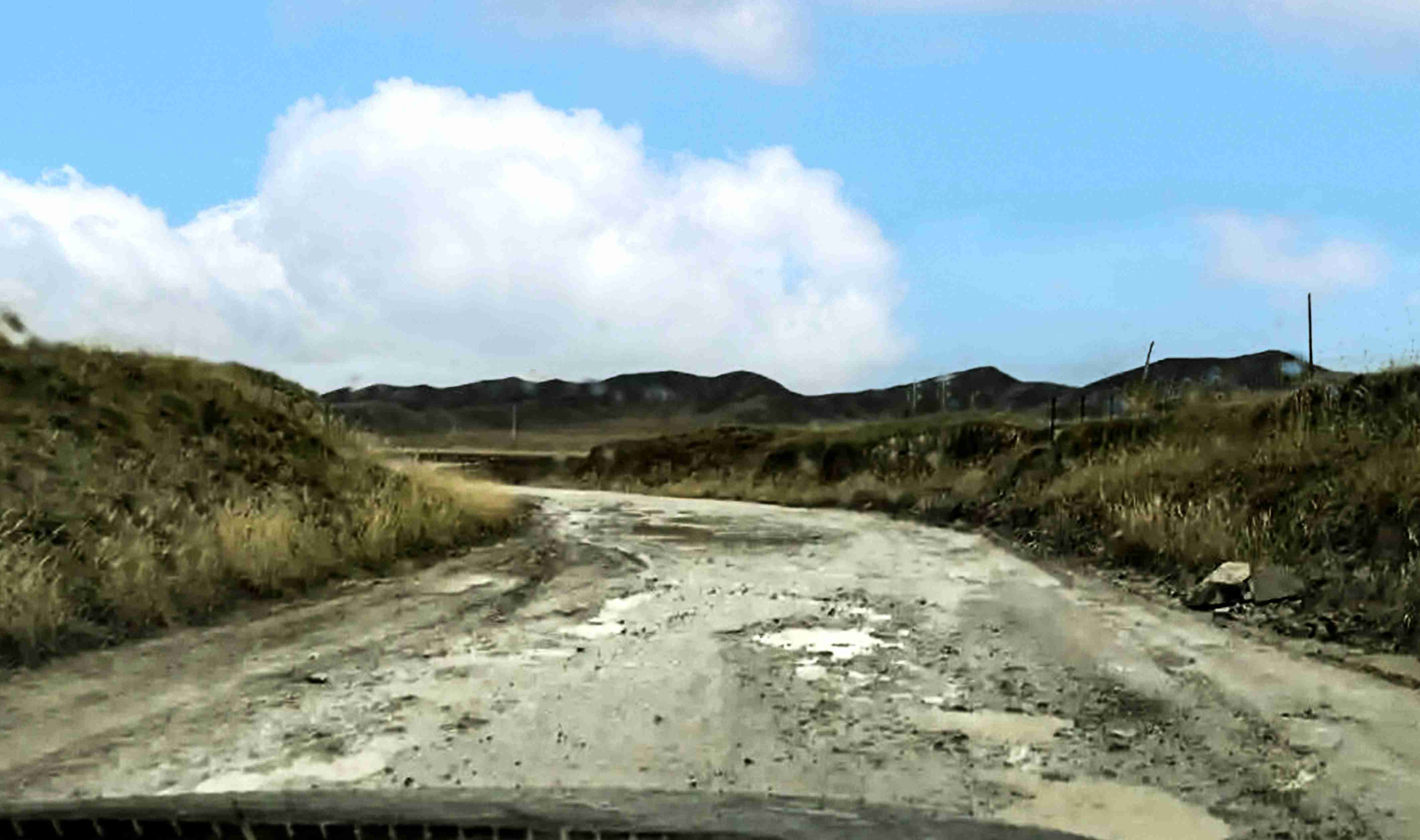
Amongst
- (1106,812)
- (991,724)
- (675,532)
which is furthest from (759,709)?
(675,532)

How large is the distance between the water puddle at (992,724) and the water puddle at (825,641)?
1752 millimetres

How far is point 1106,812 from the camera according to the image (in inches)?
205

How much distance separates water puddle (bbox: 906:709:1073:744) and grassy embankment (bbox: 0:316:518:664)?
557cm

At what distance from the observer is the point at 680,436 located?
60000 millimetres

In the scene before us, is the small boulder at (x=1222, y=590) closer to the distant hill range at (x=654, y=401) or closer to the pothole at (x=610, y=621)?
the pothole at (x=610, y=621)

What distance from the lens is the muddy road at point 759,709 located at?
554cm

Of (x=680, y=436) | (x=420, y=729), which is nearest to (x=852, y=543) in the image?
(x=420, y=729)

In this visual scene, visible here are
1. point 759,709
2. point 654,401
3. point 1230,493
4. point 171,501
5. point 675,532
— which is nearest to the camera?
point 759,709

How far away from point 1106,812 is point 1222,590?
719 centimetres

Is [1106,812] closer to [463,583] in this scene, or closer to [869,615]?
[869,615]

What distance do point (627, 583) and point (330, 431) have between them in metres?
11.2

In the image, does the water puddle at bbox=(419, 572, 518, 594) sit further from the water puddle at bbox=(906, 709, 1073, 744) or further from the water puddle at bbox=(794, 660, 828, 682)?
the water puddle at bbox=(906, 709, 1073, 744)

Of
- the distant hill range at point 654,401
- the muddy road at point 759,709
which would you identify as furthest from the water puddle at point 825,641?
the distant hill range at point 654,401

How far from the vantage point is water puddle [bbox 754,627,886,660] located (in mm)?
9102
